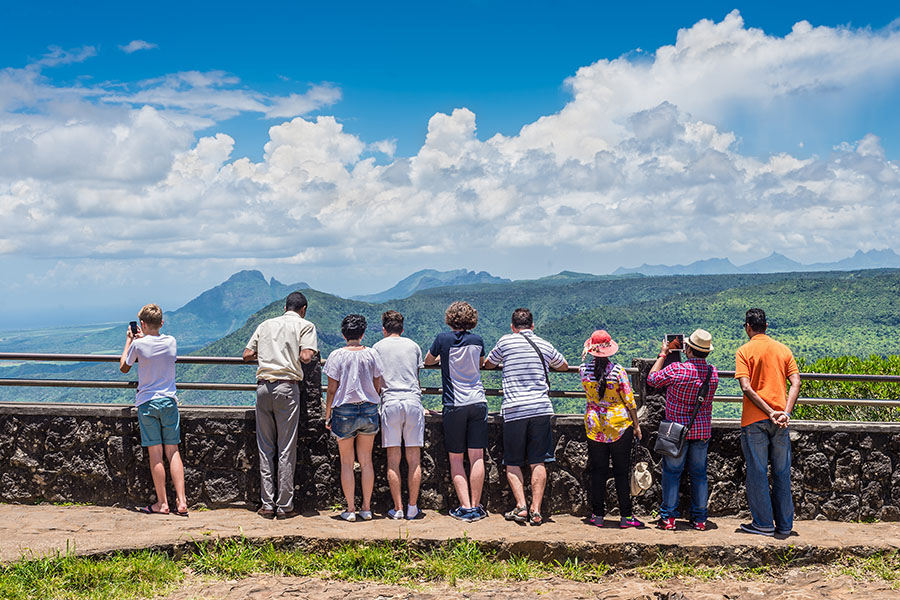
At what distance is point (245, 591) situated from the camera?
560 cm

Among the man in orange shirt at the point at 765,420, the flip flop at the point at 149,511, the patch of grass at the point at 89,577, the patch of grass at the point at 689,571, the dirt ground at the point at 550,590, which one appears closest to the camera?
the patch of grass at the point at 89,577

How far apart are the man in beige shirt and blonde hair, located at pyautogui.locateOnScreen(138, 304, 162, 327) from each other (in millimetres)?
894

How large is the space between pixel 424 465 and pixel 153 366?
2757 mm

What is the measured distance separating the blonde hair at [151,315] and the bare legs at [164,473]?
46.3 inches

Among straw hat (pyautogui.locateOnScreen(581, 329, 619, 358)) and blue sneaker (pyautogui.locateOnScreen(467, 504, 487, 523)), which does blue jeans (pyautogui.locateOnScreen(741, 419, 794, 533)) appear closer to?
straw hat (pyautogui.locateOnScreen(581, 329, 619, 358))

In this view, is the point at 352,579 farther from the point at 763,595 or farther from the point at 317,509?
the point at 763,595

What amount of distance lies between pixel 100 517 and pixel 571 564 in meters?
4.48

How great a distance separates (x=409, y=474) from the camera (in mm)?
6719

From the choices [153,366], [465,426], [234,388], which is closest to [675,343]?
[465,426]

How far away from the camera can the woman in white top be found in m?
6.47

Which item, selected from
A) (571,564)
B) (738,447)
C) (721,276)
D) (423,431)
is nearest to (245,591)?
(423,431)

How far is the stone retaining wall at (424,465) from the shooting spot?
23.1 feet

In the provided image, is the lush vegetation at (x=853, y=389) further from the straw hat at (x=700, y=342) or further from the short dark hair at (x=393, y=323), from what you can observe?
the short dark hair at (x=393, y=323)

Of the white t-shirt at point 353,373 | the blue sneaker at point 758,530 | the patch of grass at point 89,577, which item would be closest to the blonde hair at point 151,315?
the white t-shirt at point 353,373
